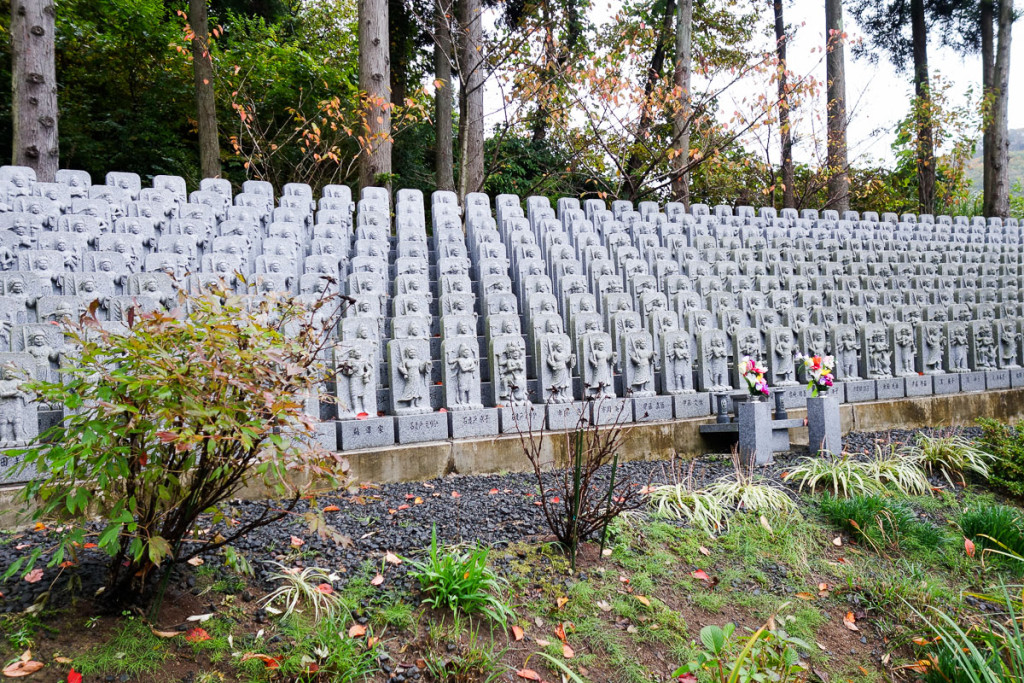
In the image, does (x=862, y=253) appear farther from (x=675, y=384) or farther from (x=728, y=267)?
(x=675, y=384)

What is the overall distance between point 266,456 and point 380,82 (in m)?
8.75

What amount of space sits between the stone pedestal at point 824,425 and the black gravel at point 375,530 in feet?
2.54

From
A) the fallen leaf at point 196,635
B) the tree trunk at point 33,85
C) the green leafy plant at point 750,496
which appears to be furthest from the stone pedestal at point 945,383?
the tree trunk at point 33,85

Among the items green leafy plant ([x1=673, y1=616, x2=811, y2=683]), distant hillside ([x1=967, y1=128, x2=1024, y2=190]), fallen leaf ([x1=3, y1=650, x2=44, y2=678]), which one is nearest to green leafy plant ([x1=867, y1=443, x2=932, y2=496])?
green leafy plant ([x1=673, y1=616, x2=811, y2=683])

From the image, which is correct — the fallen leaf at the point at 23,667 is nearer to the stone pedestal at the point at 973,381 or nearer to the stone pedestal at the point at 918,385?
the stone pedestal at the point at 918,385

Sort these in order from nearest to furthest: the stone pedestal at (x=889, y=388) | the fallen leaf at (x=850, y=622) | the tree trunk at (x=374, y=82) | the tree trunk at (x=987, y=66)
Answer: the fallen leaf at (x=850, y=622)
the stone pedestal at (x=889, y=388)
the tree trunk at (x=374, y=82)
the tree trunk at (x=987, y=66)

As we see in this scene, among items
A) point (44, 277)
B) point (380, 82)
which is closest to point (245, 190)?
point (380, 82)

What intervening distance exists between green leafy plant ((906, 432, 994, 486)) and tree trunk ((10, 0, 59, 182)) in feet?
33.4

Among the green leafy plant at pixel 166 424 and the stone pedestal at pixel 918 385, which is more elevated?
the green leafy plant at pixel 166 424

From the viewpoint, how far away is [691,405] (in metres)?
6.65

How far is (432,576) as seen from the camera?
3.11 metres

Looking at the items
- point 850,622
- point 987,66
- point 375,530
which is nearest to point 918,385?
point 850,622

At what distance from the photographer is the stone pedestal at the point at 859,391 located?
7.70 metres

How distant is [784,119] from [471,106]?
710cm
